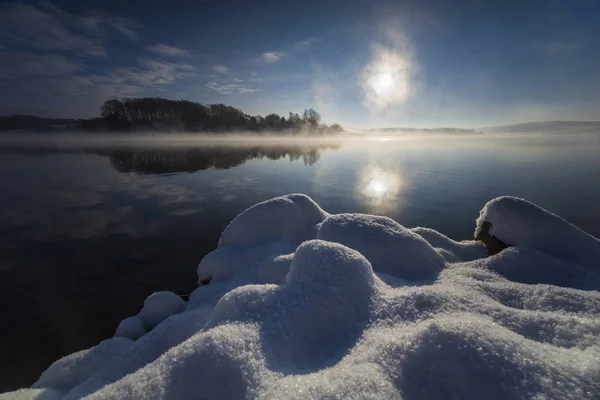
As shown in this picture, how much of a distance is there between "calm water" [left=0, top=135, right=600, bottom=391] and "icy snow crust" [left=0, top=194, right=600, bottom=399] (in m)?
3.68

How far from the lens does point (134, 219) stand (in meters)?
18.1

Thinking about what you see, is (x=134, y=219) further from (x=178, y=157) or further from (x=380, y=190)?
(x=178, y=157)

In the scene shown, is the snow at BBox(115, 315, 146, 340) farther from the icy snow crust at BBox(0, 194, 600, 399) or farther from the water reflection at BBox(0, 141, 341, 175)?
the water reflection at BBox(0, 141, 341, 175)

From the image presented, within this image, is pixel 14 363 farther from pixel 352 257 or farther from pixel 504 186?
pixel 504 186

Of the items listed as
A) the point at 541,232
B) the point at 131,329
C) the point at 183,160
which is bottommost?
the point at 183,160

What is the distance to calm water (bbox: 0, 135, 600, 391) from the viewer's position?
345 inches

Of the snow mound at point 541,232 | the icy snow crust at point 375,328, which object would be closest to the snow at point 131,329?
the icy snow crust at point 375,328

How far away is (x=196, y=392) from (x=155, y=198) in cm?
2352

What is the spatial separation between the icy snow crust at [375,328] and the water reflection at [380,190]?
531 inches

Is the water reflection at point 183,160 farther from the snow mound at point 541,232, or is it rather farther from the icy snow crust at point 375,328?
the snow mound at point 541,232

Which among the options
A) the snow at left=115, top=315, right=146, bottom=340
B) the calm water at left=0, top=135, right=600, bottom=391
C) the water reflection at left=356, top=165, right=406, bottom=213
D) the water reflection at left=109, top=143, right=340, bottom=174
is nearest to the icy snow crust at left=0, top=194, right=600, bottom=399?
the snow at left=115, top=315, right=146, bottom=340

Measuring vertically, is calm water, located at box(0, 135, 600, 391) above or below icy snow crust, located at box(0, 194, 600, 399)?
below

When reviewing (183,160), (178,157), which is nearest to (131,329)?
(183,160)

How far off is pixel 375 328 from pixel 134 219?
18669 millimetres
